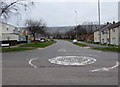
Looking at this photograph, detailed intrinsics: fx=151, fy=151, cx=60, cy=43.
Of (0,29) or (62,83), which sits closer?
(62,83)

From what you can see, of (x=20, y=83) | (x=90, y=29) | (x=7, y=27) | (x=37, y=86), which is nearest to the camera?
(x=37, y=86)

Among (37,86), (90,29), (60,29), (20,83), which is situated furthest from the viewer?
(60,29)

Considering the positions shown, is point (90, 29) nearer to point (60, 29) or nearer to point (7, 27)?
point (60, 29)

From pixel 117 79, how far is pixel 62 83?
2377mm

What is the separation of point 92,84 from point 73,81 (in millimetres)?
781

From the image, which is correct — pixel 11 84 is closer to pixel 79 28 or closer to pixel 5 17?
pixel 5 17

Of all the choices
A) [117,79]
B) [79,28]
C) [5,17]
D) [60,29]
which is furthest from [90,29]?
[117,79]

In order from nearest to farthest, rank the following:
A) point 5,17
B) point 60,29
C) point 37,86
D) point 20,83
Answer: point 37,86
point 20,83
point 5,17
point 60,29

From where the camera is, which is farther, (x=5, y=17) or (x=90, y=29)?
(x=90, y=29)

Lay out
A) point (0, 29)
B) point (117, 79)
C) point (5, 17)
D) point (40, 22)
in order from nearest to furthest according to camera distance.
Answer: point (117, 79) < point (5, 17) < point (0, 29) < point (40, 22)

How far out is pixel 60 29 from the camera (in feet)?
547

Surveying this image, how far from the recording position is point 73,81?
6.03m

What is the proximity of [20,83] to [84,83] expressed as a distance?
8.06 feet

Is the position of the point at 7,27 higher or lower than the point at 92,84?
higher
